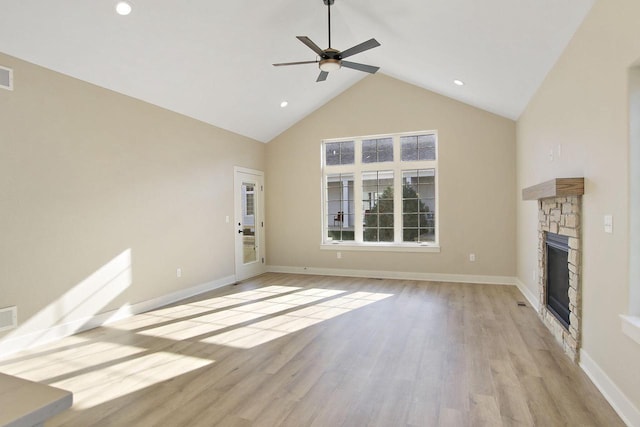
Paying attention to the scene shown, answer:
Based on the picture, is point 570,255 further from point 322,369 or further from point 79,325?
point 79,325

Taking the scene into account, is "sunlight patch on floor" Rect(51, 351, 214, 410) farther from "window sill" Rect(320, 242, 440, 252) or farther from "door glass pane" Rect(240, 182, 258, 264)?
"window sill" Rect(320, 242, 440, 252)

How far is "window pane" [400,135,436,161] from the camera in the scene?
264 inches

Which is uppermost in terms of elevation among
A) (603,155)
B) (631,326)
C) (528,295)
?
(603,155)

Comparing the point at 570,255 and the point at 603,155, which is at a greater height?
the point at 603,155

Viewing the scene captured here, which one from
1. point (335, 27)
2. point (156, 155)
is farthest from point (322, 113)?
point (156, 155)

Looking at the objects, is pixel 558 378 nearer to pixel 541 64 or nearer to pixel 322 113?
pixel 541 64

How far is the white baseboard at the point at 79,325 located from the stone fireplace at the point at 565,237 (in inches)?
185

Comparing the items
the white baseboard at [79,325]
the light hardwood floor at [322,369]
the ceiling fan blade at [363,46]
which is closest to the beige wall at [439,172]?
the light hardwood floor at [322,369]

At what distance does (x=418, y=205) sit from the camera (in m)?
6.81

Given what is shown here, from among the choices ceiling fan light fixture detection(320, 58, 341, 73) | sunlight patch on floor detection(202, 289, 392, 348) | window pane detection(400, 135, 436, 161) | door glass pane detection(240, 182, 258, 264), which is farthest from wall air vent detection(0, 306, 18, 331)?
window pane detection(400, 135, 436, 161)

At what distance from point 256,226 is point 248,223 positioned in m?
0.26

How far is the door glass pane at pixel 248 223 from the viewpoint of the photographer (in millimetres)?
7004

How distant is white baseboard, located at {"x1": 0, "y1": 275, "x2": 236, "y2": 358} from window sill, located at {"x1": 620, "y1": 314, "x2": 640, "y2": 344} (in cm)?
479

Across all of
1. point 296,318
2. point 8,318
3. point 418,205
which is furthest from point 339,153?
point 8,318
